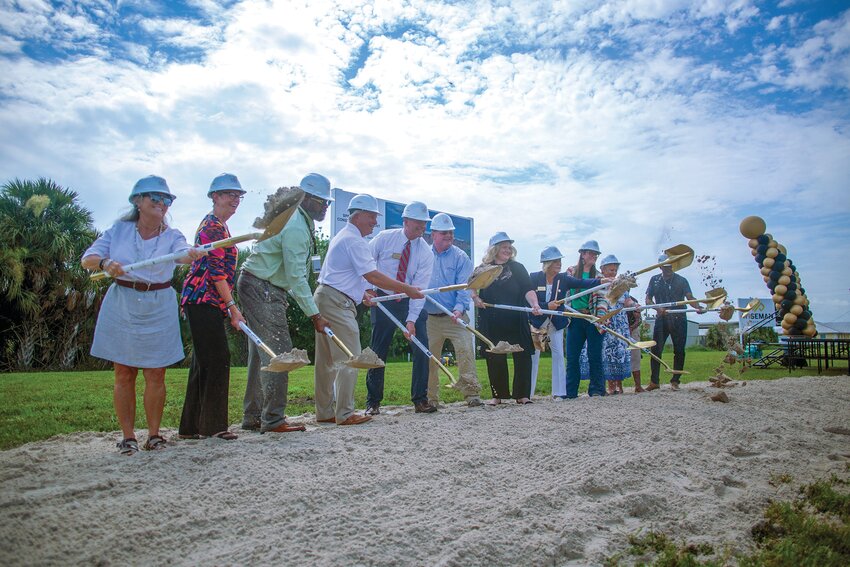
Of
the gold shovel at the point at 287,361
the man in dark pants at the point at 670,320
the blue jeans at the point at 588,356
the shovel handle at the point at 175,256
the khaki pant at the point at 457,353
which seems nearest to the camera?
the shovel handle at the point at 175,256

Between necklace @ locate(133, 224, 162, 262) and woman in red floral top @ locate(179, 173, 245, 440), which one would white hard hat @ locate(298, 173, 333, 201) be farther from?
necklace @ locate(133, 224, 162, 262)

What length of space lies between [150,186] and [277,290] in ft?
4.45

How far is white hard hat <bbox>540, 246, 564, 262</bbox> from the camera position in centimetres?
891

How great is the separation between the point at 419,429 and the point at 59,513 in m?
2.73

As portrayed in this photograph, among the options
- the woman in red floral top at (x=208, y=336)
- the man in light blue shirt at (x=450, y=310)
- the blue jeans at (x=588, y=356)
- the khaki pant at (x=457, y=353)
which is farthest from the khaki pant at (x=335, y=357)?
the blue jeans at (x=588, y=356)

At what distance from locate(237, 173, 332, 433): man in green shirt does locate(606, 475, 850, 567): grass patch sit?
9.90 ft

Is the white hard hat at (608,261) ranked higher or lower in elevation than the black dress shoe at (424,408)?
higher

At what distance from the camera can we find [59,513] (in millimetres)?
3021

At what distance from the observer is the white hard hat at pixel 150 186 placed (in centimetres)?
439

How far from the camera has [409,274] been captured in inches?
267

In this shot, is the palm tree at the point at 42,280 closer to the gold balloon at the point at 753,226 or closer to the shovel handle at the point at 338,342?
the shovel handle at the point at 338,342

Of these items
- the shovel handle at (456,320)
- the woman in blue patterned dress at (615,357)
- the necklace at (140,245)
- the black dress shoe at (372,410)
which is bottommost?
the black dress shoe at (372,410)

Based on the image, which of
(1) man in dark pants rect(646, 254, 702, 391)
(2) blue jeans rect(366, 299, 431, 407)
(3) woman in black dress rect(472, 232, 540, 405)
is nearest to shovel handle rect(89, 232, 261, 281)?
(2) blue jeans rect(366, 299, 431, 407)

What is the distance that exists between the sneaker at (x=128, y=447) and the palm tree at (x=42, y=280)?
16.0 metres
